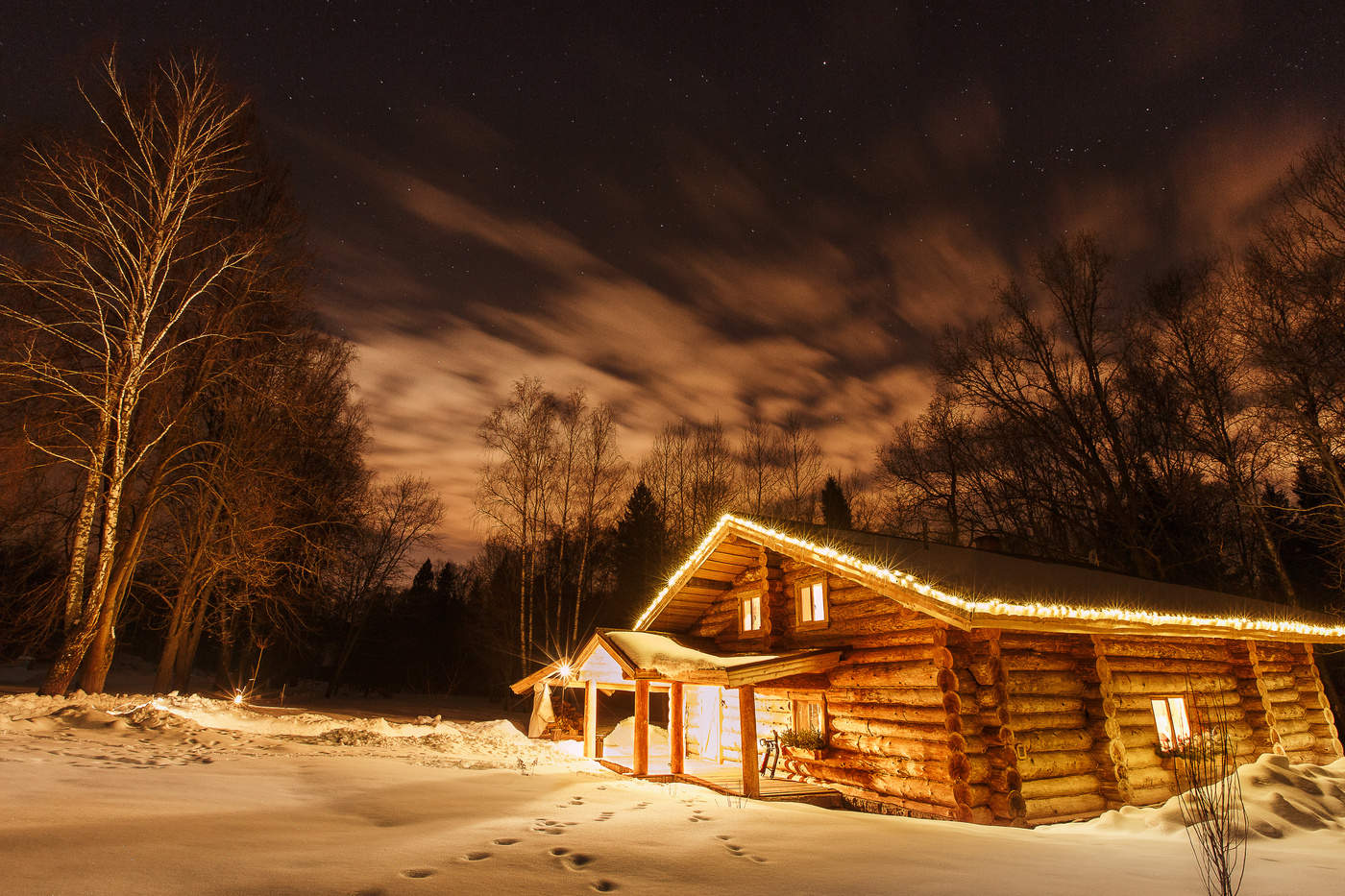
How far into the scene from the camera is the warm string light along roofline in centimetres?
971

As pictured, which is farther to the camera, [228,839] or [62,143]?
[62,143]

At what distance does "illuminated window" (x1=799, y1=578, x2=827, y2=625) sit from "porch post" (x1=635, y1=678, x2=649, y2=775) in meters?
3.76

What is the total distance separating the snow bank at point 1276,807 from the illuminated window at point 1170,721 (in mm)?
2798

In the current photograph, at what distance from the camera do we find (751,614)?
1605 cm

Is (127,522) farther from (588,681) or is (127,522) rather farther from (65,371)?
(588,681)

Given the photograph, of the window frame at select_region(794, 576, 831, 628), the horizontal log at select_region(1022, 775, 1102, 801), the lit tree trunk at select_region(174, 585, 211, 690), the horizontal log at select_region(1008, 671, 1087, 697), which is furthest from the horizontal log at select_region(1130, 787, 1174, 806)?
the lit tree trunk at select_region(174, 585, 211, 690)

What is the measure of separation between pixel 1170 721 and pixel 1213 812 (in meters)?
10.7

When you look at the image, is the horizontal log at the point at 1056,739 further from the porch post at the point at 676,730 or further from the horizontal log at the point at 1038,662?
the porch post at the point at 676,730

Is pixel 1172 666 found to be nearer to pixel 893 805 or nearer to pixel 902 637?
pixel 902 637

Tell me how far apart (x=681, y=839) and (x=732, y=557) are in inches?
412

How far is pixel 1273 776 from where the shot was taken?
8.81m

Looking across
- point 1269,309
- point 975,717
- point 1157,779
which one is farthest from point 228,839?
point 1269,309

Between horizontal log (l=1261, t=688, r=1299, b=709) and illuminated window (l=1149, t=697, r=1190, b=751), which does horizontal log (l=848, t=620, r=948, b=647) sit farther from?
horizontal log (l=1261, t=688, r=1299, b=709)

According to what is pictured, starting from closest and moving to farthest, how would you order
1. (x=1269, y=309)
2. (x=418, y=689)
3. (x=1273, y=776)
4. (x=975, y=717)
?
(x=1273, y=776), (x=975, y=717), (x=1269, y=309), (x=418, y=689)
